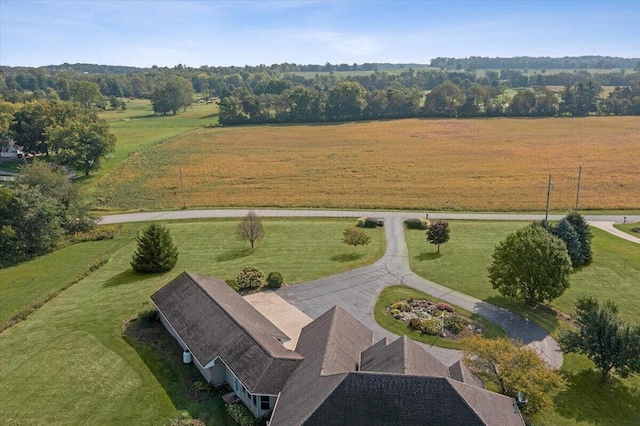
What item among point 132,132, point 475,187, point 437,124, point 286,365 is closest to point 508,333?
point 286,365

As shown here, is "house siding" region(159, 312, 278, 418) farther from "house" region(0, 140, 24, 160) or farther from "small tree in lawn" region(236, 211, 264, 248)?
"house" region(0, 140, 24, 160)

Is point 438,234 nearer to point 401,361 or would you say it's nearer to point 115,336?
point 401,361

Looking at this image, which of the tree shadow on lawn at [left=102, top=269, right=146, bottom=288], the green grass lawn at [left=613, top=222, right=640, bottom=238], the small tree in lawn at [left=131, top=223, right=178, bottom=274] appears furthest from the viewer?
the green grass lawn at [left=613, top=222, right=640, bottom=238]

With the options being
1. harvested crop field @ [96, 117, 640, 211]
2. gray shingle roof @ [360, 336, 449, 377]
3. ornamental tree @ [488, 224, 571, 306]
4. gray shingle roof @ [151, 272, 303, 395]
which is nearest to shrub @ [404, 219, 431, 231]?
harvested crop field @ [96, 117, 640, 211]

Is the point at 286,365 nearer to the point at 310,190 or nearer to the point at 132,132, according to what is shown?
the point at 310,190

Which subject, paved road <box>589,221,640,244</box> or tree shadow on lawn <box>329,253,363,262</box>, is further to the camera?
paved road <box>589,221,640,244</box>

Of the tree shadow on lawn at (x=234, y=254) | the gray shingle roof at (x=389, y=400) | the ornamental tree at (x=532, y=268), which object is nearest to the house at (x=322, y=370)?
the gray shingle roof at (x=389, y=400)

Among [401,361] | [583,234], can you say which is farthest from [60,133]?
[583,234]
